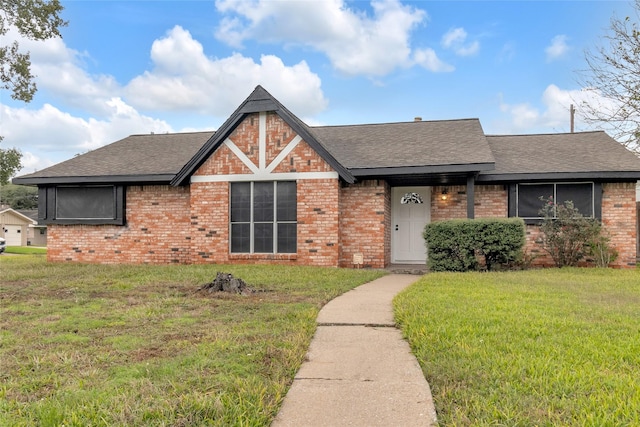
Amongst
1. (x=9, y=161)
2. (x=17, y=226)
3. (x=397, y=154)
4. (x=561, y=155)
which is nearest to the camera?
(x=397, y=154)

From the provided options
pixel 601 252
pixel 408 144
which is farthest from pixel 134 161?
pixel 601 252

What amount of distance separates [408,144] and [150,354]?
10295mm

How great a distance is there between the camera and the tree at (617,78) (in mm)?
14344

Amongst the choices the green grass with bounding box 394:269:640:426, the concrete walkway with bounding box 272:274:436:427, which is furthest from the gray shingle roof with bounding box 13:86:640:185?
the concrete walkway with bounding box 272:274:436:427

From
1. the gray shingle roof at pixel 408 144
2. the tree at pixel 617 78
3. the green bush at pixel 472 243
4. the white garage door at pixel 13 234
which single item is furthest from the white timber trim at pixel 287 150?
the white garage door at pixel 13 234

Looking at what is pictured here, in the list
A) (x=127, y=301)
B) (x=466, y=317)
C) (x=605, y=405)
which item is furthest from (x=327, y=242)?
(x=605, y=405)

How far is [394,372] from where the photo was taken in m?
3.16

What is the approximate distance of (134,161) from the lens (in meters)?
13.5

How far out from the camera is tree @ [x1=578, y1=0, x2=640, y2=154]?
14344 millimetres

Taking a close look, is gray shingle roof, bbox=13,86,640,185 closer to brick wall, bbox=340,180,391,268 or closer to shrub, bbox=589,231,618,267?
brick wall, bbox=340,180,391,268

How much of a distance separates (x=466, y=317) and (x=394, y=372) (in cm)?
189

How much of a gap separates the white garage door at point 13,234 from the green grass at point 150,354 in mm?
39822

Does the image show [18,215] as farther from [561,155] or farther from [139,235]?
[561,155]

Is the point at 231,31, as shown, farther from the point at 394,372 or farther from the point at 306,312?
the point at 394,372
